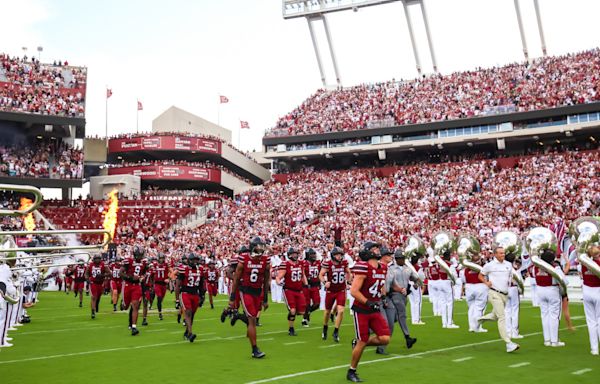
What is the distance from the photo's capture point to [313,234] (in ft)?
125

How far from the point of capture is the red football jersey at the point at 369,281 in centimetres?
877

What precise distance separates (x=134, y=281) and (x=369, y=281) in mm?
7756

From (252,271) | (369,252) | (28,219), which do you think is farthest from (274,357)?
(28,219)

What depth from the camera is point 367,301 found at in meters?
8.80

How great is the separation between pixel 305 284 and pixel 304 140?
123 ft

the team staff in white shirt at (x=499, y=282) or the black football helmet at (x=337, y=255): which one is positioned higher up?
the black football helmet at (x=337, y=255)

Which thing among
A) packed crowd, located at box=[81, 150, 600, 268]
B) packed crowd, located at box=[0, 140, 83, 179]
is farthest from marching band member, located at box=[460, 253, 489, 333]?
packed crowd, located at box=[0, 140, 83, 179]

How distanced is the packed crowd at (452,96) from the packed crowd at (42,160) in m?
16.9

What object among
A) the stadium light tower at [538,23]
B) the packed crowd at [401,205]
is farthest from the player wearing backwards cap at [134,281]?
the stadium light tower at [538,23]

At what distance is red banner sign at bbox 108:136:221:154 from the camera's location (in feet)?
190

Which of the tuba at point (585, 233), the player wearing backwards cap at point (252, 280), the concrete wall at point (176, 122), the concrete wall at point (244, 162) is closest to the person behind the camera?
the player wearing backwards cap at point (252, 280)

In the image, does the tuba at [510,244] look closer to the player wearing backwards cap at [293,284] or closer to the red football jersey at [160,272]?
the player wearing backwards cap at [293,284]

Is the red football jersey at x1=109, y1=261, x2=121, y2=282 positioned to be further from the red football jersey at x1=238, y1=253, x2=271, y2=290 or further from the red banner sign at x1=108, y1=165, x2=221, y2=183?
the red banner sign at x1=108, y1=165, x2=221, y2=183

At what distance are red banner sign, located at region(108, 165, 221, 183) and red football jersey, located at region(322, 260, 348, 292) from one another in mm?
44881
